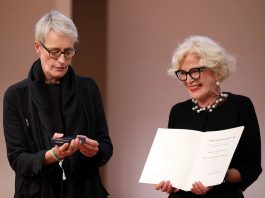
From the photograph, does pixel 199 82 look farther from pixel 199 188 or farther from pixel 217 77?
pixel 199 188

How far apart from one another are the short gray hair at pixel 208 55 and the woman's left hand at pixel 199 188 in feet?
1.81

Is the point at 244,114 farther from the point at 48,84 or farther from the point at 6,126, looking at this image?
the point at 6,126

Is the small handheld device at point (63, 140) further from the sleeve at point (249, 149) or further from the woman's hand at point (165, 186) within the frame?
the sleeve at point (249, 149)

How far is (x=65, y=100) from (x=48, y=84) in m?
0.11

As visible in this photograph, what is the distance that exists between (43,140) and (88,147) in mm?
219

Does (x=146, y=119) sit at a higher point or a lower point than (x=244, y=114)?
lower

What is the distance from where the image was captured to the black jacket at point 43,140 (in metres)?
1.93

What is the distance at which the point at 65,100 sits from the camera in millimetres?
2004

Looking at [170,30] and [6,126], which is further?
[170,30]

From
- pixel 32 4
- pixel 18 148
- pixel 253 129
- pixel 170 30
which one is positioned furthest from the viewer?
pixel 170 30

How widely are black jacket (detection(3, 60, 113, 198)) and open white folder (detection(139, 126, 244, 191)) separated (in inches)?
8.9

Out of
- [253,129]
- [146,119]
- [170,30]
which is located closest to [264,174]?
[146,119]

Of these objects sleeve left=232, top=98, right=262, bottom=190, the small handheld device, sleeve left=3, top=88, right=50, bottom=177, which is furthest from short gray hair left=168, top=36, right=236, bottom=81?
sleeve left=3, top=88, right=50, bottom=177

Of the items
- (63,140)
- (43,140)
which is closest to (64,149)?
(63,140)
